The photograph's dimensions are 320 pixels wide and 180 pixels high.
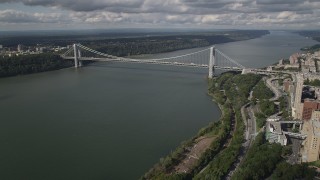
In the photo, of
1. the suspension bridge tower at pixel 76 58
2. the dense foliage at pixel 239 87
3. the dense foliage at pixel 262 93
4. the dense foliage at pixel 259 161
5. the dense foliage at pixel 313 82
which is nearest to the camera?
the dense foliage at pixel 259 161

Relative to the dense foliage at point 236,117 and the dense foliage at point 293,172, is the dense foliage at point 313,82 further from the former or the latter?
the dense foliage at point 293,172

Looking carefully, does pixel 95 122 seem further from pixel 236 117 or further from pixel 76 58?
pixel 76 58

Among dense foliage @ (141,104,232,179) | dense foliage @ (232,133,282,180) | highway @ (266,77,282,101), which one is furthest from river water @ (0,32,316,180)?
highway @ (266,77,282,101)

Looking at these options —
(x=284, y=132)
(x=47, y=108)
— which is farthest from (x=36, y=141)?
(x=284, y=132)

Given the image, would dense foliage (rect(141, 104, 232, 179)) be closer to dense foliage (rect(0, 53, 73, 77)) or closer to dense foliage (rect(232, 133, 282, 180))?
dense foliage (rect(232, 133, 282, 180))

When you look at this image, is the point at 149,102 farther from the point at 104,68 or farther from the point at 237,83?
the point at 104,68

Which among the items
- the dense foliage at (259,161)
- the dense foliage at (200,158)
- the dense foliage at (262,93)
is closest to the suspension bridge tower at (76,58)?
the dense foliage at (262,93)
